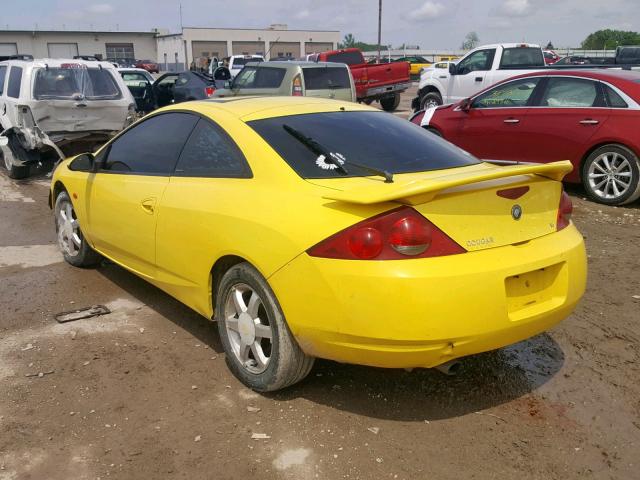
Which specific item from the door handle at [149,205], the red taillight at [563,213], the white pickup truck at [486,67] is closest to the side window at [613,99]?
the red taillight at [563,213]

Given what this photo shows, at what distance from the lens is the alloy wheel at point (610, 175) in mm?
7480

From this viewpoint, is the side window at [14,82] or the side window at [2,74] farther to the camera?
the side window at [2,74]

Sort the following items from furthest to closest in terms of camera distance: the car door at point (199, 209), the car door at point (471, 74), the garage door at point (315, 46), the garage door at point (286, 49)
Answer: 1. the garage door at point (315, 46)
2. the garage door at point (286, 49)
3. the car door at point (471, 74)
4. the car door at point (199, 209)

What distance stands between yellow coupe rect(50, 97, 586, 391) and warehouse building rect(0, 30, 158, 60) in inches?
2645

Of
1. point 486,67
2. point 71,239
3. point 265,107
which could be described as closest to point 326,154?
point 265,107

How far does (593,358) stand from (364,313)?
6.17ft

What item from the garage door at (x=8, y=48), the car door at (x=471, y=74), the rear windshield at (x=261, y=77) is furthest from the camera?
the garage door at (x=8, y=48)

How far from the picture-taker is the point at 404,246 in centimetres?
272

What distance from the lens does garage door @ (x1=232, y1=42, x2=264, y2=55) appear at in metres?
72.3

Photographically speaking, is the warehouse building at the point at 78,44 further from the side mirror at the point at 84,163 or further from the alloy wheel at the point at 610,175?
the side mirror at the point at 84,163

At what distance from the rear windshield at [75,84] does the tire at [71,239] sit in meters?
4.52

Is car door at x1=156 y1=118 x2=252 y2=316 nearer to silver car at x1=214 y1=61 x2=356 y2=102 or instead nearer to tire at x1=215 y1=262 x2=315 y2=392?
tire at x1=215 y1=262 x2=315 y2=392

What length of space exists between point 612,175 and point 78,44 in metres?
74.0

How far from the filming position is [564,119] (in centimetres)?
790
